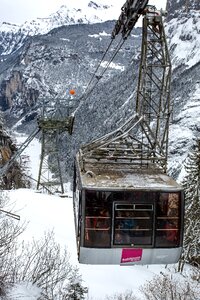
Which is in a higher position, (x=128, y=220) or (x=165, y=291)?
(x=128, y=220)

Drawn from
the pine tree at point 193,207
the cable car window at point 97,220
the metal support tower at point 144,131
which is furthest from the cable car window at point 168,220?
the pine tree at point 193,207

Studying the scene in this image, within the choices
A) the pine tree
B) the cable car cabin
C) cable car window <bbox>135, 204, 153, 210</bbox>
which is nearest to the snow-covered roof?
the cable car cabin

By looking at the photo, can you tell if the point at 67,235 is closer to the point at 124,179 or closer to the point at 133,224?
the point at 124,179

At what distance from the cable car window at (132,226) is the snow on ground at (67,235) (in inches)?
254

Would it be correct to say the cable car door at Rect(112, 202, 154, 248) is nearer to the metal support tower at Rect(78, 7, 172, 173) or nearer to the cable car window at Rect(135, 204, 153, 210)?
the cable car window at Rect(135, 204, 153, 210)

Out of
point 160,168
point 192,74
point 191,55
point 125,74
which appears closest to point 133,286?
point 160,168

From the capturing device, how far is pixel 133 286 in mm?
23219

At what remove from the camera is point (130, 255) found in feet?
36.7

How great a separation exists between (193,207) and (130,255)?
15.2 m

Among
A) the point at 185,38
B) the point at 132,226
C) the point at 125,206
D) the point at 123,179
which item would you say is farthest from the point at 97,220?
the point at 185,38

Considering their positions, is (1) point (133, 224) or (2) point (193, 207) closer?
(1) point (133, 224)

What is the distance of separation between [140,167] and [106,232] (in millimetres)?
2544

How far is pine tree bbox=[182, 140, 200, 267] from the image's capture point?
2502 cm

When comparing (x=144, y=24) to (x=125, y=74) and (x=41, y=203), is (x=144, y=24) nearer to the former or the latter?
(x=41, y=203)
